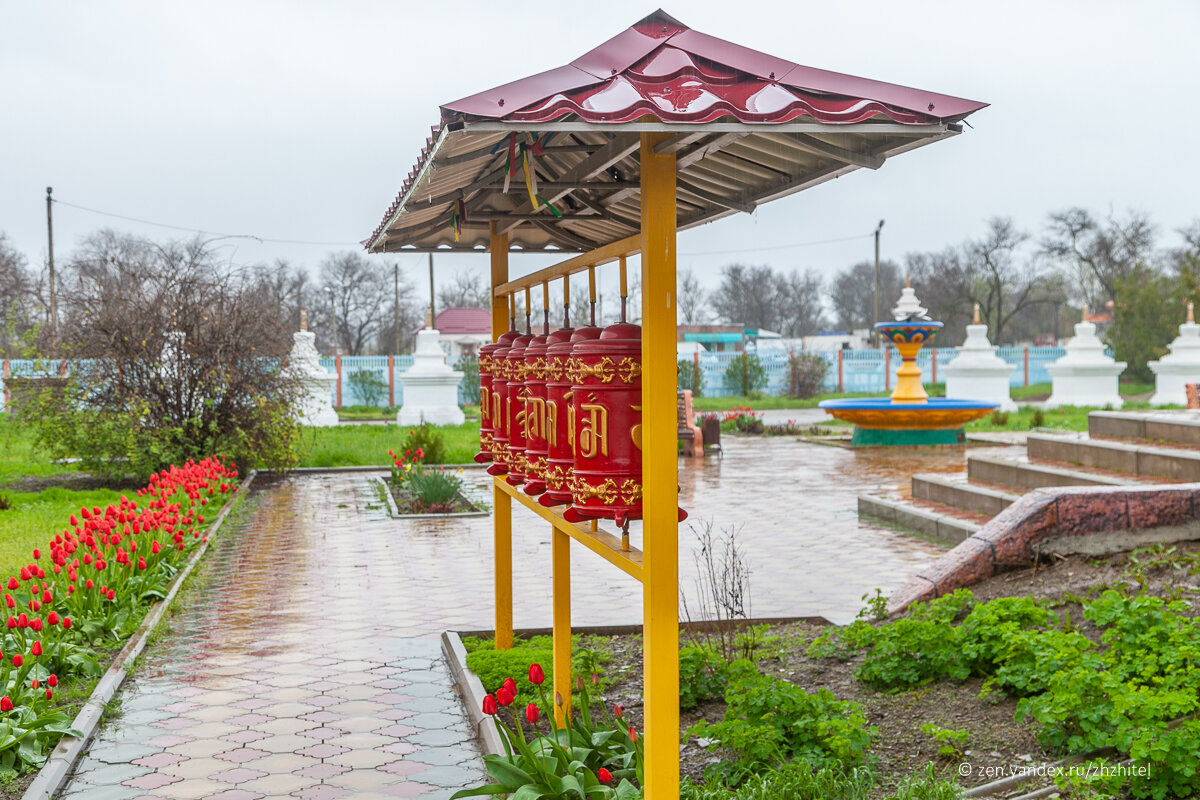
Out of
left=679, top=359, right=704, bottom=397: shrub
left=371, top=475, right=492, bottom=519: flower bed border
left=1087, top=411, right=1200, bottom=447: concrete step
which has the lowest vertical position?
left=371, top=475, right=492, bottom=519: flower bed border

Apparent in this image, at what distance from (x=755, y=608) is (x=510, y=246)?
3.00 metres

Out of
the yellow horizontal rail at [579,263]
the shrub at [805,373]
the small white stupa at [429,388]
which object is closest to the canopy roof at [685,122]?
the yellow horizontal rail at [579,263]

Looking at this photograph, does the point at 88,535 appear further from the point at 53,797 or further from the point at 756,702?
the point at 756,702

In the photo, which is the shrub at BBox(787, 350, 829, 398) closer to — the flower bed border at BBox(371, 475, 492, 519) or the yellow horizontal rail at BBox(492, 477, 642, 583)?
the flower bed border at BBox(371, 475, 492, 519)

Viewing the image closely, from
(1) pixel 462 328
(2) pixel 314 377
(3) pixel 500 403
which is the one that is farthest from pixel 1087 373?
(1) pixel 462 328

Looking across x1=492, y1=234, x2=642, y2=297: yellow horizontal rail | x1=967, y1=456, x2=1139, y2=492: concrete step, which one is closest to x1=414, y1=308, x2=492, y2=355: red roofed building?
x1=967, y1=456, x2=1139, y2=492: concrete step

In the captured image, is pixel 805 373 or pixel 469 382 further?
pixel 805 373

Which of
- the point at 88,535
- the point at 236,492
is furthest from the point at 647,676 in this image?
the point at 236,492

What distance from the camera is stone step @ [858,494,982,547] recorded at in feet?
33.7

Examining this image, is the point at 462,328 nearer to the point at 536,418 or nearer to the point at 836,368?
the point at 836,368

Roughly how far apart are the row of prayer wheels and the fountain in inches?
649

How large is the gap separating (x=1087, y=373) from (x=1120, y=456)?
71.7 ft

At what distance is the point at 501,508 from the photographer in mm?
5809

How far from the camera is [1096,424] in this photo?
38.4ft
